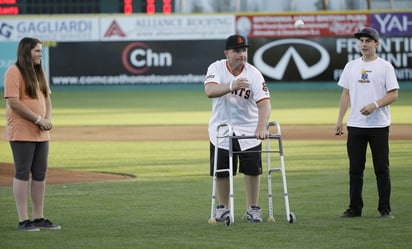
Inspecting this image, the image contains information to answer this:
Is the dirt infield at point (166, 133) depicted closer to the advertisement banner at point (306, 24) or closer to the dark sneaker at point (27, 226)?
the dark sneaker at point (27, 226)

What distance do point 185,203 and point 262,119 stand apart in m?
2.55

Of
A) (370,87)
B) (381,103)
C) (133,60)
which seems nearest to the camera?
(381,103)

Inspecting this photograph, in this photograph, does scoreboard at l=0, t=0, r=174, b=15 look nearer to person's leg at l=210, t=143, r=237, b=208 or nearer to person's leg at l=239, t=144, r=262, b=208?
person's leg at l=210, t=143, r=237, b=208

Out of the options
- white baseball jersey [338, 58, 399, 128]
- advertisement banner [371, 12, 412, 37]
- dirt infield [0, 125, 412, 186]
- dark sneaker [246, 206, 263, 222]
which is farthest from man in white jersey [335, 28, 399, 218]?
advertisement banner [371, 12, 412, 37]

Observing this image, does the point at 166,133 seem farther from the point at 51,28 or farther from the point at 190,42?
the point at 51,28

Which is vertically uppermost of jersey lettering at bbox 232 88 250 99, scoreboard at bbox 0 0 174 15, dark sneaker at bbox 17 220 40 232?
scoreboard at bbox 0 0 174 15

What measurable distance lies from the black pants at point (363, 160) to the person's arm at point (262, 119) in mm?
1233

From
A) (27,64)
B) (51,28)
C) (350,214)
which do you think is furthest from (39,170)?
(51,28)

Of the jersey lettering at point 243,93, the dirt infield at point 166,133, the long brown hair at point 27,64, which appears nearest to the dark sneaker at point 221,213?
the jersey lettering at point 243,93

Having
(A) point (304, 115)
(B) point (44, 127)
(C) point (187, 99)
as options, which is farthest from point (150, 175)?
(C) point (187, 99)

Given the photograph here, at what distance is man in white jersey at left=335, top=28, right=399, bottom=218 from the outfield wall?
31.3m

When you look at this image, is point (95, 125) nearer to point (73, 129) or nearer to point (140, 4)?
point (73, 129)

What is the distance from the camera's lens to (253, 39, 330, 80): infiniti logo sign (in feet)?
138

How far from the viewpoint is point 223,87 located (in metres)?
9.59
